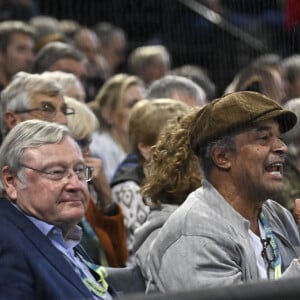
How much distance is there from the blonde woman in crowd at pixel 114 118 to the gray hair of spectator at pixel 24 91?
1212 mm

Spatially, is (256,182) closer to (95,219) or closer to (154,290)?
(154,290)

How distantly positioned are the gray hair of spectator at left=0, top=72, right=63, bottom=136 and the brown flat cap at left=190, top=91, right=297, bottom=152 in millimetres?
1556

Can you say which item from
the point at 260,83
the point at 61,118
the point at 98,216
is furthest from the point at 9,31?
the point at 98,216

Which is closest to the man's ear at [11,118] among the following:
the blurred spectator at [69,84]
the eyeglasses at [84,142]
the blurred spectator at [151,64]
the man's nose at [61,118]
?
the man's nose at [61,118]

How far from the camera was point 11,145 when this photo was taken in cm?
428

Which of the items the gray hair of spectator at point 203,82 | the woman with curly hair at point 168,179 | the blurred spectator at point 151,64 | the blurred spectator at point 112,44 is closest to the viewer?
the woman with curly hair at point 168,179

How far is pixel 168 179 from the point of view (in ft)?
15.3

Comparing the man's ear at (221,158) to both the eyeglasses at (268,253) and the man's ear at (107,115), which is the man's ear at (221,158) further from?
the man's ear at (107,115)

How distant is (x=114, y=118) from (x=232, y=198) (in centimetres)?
294

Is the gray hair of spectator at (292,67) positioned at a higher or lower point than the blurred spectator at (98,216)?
lower

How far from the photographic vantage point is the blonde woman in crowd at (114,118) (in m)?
6.89

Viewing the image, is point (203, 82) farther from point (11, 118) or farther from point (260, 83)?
point (11, 118)

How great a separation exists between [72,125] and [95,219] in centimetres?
48

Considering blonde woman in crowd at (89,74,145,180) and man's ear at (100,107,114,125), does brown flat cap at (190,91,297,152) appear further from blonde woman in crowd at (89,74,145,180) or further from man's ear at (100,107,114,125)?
man's ear at (100,107,114,125)
